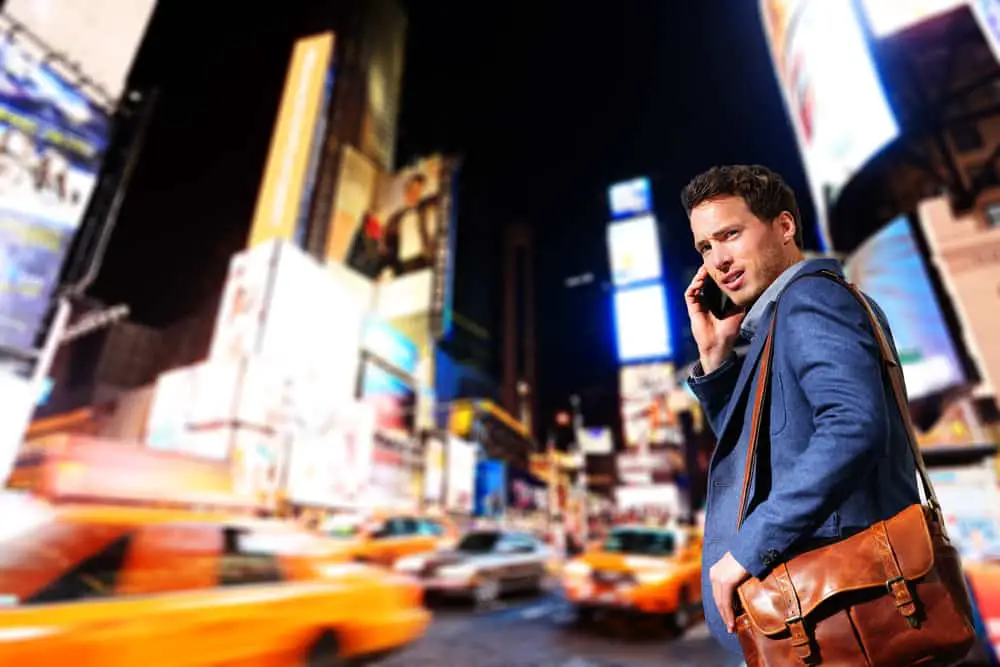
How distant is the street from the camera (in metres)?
5.50

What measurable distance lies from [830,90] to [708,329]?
1637cm

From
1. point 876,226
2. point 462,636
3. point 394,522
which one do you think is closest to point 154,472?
point 394,522

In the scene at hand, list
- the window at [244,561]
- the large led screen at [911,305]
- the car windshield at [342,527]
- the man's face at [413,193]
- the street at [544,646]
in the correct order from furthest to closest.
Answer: the man's face at [413,193]
the car windshield at [342,527]
the large led screen at [911,305]
the street at [544,646]
the window at [244,561]

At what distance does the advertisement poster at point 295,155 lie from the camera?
2817 centimetres

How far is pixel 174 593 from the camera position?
3416mm

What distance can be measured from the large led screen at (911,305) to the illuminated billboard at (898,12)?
485 centimetres

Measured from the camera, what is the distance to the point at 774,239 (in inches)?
52.1

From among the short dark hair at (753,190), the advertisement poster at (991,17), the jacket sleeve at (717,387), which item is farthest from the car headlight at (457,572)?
the advertisement poster at (991,17)

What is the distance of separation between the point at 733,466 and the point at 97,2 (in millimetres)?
24726

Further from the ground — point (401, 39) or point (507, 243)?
point (401, 39)

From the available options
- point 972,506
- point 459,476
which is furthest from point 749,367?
point 459,476

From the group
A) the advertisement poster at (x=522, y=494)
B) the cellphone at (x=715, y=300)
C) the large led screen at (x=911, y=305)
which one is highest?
the large led screen at (x=911, y=305)

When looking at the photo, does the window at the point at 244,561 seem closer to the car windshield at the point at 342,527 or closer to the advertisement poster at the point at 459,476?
the car windshield at the point at 342,527

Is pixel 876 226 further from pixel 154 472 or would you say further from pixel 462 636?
pixel 154 472
